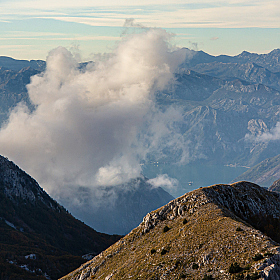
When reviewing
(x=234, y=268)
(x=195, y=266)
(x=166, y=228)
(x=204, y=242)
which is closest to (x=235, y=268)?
(x=234, y=268)

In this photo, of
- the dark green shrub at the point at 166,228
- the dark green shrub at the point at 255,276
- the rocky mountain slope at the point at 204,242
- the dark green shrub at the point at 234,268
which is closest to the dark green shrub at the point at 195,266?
the rocky mountain slope at the point at 204,242

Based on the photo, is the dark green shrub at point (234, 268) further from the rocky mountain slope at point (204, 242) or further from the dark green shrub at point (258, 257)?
the dark green shrub at point (258, 257)

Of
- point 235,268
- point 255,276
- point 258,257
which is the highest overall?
point 258,257

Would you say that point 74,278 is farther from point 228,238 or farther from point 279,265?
point 279,265

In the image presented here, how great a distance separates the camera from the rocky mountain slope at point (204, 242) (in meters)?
67.6

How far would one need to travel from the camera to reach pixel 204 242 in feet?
261

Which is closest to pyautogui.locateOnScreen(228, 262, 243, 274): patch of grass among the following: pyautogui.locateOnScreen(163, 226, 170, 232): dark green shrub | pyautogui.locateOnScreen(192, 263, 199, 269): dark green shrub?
pyautogui.locateOnScreen(192, 263, 199, 269): dark green shrub

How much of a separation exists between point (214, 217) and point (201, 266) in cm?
2054

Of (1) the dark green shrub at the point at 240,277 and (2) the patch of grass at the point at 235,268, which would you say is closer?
(1) the dark green shrub at the point at 240,277

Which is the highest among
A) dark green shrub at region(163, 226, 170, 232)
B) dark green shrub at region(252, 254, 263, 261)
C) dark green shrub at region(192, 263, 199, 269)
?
dark green shrub at region(163, 226, 170, 232)

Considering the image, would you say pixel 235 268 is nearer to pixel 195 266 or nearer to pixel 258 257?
pixel 258 257

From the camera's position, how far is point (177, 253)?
3204 inches

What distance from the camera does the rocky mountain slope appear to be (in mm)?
67562

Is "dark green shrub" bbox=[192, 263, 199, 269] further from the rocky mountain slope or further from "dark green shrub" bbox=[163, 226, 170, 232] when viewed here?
"dark green shrub" bbox=[163, 226, 170, 232]
